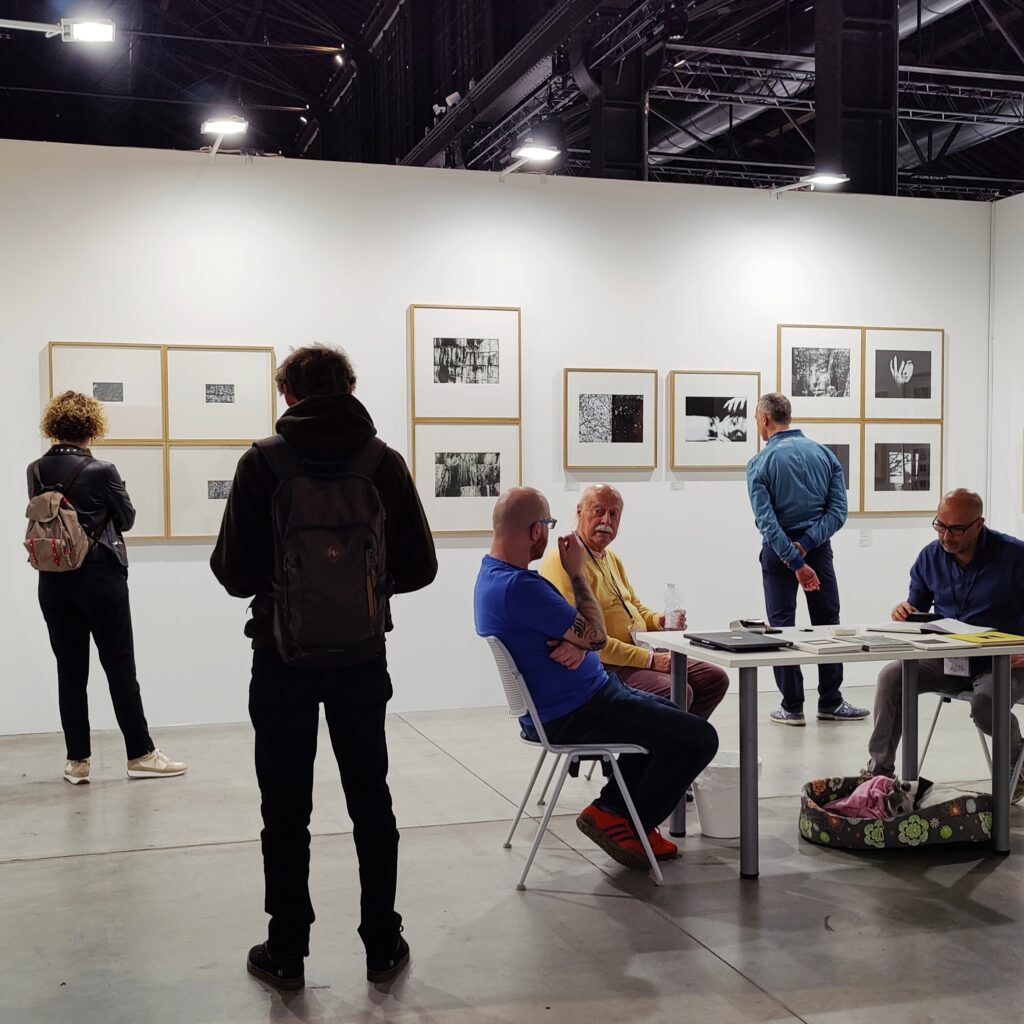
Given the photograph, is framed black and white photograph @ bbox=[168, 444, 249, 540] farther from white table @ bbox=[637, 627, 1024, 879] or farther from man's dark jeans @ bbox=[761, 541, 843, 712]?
white table @ bbox=[637, 627, 1024, 879]

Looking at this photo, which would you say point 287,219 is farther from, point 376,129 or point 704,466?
point 376,129

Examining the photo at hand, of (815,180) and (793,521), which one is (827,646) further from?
(815,180)

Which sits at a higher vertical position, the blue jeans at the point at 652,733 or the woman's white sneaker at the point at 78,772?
the blue jeans at the point at 652,733

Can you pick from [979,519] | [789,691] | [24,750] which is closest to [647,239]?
[789,691]

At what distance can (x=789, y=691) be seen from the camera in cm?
666

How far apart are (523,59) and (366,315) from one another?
2.37 metres

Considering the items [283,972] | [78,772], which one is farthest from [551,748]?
[78,772]

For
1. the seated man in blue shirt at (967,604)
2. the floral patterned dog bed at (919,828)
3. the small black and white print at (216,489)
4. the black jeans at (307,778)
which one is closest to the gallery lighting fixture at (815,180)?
the seated man in blue shirt at (967,604)

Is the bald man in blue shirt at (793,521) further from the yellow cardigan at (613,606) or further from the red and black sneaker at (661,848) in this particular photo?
the red and black sneaker at (661,848)

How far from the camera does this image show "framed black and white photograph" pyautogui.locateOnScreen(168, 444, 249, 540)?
6.75m

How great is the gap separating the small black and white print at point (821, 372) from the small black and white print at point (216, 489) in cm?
337

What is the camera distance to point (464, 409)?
7.16 m

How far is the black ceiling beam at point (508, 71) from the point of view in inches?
297

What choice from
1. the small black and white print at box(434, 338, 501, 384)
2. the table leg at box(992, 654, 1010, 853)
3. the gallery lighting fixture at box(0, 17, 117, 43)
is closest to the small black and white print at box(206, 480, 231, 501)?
the small black and white print at box(434, 338, 501, 384)
